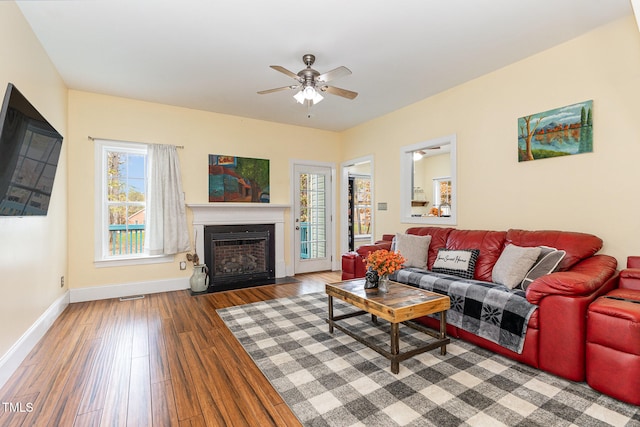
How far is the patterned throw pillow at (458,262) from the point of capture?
3.12 metres

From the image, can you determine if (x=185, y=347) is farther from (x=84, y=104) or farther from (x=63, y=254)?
(x=84, y=104)

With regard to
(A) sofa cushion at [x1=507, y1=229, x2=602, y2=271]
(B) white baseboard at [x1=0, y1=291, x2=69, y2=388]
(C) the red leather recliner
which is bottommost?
(B) white baseboard at [x1=0, y1=291, x2=69, y2=388]

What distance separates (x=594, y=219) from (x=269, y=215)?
14.0ft

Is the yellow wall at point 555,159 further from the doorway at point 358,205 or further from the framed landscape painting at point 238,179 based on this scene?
the doorway at point 358,205

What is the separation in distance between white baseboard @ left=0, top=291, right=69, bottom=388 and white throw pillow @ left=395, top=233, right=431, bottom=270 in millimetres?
3623

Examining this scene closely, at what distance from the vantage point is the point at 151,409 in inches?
72.0

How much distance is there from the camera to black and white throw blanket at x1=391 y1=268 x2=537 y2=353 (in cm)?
223

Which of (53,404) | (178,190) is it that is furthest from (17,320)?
(178,190)

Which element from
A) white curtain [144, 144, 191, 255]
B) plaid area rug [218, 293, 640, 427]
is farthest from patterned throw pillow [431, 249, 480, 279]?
white curtain [144, 144, 191, 255]

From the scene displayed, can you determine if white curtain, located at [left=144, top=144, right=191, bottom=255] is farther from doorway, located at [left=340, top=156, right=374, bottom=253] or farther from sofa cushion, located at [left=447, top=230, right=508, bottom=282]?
sofa cushion, located at [left=447, top=230, right=508, bottom=282]

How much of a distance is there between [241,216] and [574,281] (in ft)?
14.1

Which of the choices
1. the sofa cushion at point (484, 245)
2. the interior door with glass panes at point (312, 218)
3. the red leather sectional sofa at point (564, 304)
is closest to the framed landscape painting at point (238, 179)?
the interior door with glass panes at point (312, 218)

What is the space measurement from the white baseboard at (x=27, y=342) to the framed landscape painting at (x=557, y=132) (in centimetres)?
482

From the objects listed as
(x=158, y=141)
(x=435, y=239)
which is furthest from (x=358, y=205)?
(x=158, y=141)
